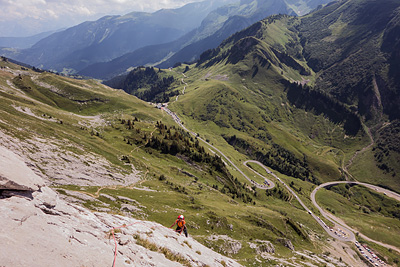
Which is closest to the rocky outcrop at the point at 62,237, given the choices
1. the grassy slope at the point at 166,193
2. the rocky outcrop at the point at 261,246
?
the grassy slope at the point at 166,193

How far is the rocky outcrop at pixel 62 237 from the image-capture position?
490 inches

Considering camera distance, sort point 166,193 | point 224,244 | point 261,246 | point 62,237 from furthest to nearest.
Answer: point 166,193
point 261,246
point 224,244
point 62,237

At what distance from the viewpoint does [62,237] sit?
1527cm

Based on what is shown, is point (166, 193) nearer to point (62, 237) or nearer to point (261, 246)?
point (261, 246)

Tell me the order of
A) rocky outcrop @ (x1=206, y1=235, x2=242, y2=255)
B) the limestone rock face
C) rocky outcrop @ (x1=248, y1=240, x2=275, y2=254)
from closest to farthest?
the limestone rock face → rocky outcrop @ (x1=206, y1=235, x2=242, y2=255) → rocky outcrop @ (x1=248, y1=240, x2=275, y2=254)

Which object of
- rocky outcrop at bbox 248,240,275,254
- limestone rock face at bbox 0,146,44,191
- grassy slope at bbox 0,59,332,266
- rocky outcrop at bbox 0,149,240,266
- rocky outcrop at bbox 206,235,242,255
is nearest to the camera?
rocky outcrop at bbox 0,149,240,266

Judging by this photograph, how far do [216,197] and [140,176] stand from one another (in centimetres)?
3969

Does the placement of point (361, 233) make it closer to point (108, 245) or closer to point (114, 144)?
point (114, 144)

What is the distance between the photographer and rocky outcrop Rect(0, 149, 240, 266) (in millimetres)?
12441

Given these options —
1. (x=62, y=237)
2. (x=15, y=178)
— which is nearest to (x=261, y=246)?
(x=62, y=237)

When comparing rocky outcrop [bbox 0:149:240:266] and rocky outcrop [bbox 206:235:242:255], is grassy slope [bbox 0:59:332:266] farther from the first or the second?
rocky outcrop [bbox 0:149:240:266]

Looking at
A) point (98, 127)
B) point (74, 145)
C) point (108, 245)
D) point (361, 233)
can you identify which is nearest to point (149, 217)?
point (108, 245)

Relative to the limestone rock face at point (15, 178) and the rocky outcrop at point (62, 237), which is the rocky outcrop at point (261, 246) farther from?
the limestone rock face at point (15, 178)

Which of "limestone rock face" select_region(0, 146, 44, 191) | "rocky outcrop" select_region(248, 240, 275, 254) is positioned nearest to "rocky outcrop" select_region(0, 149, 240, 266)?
"limestone rock face" select_region(0, 146, 44, 191)
